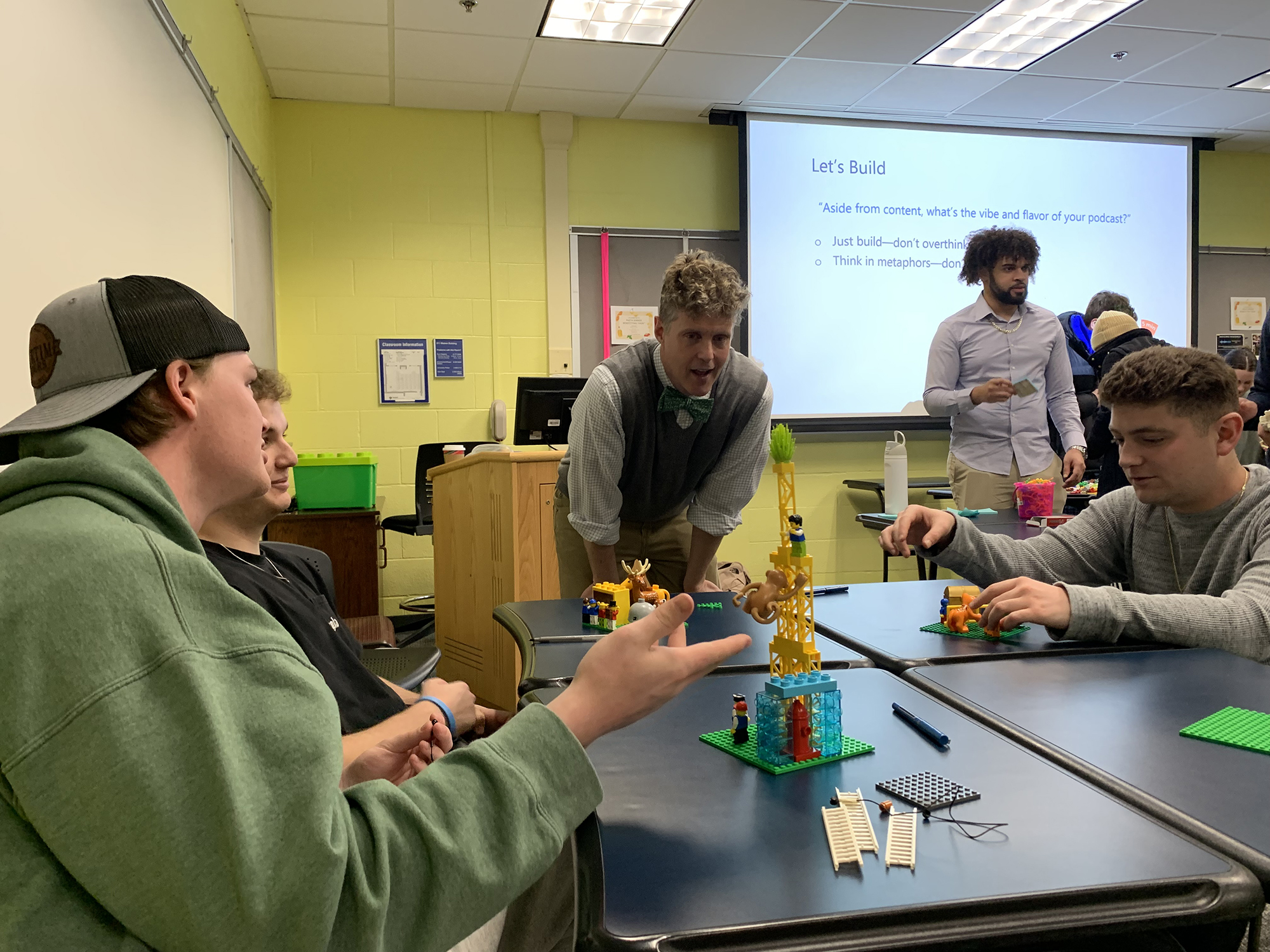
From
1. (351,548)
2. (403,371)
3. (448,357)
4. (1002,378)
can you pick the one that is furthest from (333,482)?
(1002,378)

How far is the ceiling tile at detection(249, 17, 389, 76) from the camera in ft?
13.1

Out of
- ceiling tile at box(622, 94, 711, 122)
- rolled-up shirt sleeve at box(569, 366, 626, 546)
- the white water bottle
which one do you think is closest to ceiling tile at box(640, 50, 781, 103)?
ceiling tile at box(622, 94, 711, 122)

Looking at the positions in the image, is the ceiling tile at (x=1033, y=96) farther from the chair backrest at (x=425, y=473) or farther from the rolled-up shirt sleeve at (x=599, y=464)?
the rolled-up shirt sleeve at (x=599, y=464)

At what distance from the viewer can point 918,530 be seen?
5.61ft

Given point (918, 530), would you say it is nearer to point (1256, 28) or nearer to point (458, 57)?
point (458, 57)

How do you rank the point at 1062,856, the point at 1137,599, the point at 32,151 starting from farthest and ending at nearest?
the point at 32,151
the point at 1137,599
the point at 1062,856

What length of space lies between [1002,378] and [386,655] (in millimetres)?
2502

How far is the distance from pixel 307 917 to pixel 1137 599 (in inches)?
50.9

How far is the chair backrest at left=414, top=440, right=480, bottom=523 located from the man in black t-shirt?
3.00 meters

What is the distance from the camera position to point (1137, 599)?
1385 millimetres

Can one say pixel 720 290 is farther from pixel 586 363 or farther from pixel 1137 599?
pixel 586 363

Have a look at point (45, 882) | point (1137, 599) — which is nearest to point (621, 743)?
point (45, 882)

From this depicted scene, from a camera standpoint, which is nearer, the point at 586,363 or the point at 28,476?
the point at 28,476

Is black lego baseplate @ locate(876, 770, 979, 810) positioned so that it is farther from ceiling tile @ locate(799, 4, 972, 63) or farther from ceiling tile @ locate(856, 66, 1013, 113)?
ceiling tile @ locate(856, 66, 1013, 113)
